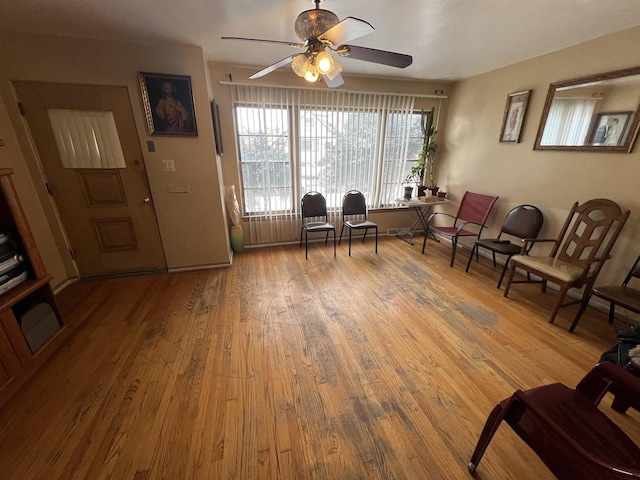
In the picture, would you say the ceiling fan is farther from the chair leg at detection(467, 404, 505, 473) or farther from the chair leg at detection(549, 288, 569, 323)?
the chair leg at detection(549, 288, 569, 323)

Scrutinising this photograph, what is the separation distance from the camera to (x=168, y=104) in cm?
246

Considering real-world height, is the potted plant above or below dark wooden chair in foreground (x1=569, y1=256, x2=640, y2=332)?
above

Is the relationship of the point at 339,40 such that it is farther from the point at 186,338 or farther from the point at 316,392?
the point at 186,338

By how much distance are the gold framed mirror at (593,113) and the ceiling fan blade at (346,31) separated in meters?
2.35

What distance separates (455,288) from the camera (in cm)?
270

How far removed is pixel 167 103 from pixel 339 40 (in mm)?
1921

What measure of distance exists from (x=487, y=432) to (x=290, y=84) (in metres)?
3.73

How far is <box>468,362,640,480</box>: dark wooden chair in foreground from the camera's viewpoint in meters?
0.77

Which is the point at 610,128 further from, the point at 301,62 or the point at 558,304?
the point at 301,62

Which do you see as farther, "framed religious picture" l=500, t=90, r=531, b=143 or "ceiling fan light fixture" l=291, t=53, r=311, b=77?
"framed religious picture" l=500, t=90, r=531, b=143

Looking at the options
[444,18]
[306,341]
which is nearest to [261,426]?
Result: [306,341]

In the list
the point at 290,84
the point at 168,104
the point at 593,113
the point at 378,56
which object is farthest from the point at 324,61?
the point at 593,113

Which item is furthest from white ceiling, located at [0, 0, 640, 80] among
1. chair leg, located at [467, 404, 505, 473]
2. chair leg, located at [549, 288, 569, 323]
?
chair leg, located at [467, 404, 505, 473]

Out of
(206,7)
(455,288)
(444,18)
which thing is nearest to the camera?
(206,7)
